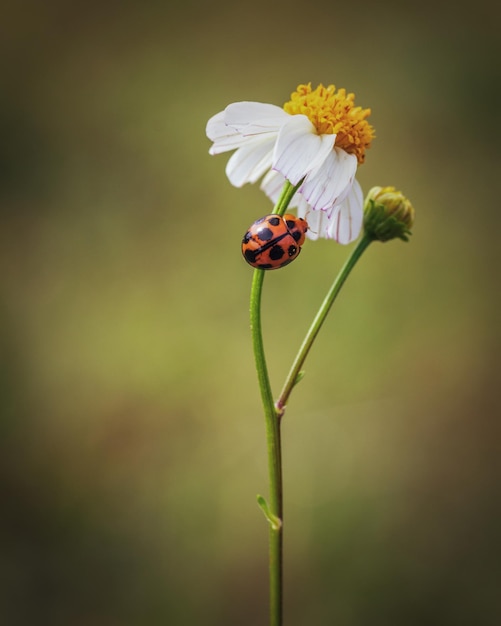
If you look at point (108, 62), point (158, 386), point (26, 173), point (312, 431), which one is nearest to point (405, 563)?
point (312, 431)

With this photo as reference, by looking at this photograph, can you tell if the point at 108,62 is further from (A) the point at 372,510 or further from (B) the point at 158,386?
(A) the point at 372,510

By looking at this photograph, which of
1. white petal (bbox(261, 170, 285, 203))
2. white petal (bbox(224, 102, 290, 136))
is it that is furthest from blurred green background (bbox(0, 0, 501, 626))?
white petal (bbox(224, 102, 290, 136))

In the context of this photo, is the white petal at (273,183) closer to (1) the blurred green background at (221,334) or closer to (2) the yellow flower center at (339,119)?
(2) the yellow flower center at (339,119)

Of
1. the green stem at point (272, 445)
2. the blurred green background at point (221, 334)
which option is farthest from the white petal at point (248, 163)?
the blurred green background at point (221, 334)

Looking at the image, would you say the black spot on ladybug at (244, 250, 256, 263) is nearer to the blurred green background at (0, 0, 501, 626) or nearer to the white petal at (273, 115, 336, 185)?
the white petal at (273, 115, 336, 185)

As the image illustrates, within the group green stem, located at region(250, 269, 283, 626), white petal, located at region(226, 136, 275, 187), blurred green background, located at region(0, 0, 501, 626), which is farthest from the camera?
blurred green background, located at region(0, 0, 501, 626)

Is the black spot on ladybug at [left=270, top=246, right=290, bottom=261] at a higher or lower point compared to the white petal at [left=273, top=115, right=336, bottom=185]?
lower

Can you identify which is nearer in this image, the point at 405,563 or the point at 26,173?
the point at 405,563
